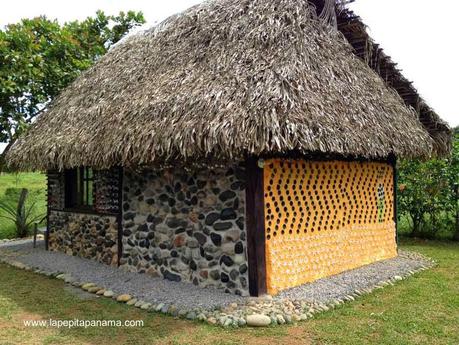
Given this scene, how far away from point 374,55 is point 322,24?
1638 millimetres

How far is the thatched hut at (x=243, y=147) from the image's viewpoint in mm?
5215

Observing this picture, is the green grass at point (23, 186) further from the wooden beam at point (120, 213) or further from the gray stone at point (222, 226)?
the gray stone at point (222, 226)

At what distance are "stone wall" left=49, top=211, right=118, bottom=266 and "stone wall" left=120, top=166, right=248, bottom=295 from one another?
1.27 feet

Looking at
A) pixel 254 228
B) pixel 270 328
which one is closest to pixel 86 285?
pixel 254 228

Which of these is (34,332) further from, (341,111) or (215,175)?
(341,111)

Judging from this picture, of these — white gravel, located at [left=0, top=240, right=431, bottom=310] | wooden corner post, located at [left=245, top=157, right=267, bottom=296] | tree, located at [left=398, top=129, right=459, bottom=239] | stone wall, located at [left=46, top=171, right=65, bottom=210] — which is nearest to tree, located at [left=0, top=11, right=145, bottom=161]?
stone wall, located at [left=46, top=171, right=65, bottom=210]

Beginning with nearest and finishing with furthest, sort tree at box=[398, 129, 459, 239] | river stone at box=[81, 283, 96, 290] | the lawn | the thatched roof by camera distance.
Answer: the lawn, the thatched roof, river stone at box=[81, 283, 96, 290], tree at box=[398, 129, 459, 239]

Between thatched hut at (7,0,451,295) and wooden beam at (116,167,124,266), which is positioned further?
wooden beam at (116,167,124,266)

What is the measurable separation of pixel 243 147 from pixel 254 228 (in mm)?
1149

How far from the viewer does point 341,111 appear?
575 cm

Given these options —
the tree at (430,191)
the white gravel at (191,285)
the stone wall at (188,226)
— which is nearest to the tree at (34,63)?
the white gravel at (191,285)

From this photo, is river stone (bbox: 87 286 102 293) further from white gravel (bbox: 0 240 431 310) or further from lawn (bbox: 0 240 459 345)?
lawn (bbox: 0 240 459 345)

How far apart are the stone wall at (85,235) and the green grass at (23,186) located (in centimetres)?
399

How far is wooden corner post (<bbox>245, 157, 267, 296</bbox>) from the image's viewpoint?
17.1 feet
